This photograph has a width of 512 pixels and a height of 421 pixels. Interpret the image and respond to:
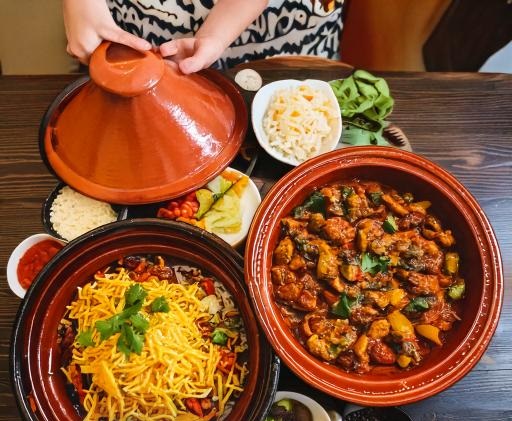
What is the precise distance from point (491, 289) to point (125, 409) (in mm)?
1289

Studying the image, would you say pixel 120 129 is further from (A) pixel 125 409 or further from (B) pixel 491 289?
(B) pixel 491 289

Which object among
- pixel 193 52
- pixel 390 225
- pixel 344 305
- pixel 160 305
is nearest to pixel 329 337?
pixel 344 305

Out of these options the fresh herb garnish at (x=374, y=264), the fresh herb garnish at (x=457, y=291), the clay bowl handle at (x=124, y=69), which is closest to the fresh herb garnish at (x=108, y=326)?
the clay bowl handle at (x=124, y=69)

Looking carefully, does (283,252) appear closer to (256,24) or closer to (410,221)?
(410,221)

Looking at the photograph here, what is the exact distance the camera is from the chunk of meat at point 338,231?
1862mm

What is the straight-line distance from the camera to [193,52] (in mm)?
2139

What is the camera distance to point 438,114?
→ 244 cm

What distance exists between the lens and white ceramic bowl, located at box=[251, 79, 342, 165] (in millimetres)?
2143

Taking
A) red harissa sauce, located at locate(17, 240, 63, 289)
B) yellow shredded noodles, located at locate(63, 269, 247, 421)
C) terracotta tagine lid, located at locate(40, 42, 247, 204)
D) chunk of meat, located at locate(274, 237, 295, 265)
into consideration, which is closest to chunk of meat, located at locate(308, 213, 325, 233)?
chunk of meat, located at locate(274, 237, 295, 265)

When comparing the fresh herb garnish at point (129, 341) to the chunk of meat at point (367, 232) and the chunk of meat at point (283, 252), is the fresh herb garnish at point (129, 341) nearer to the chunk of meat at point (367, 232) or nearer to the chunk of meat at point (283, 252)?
the chunk of meat at point (283, 252)

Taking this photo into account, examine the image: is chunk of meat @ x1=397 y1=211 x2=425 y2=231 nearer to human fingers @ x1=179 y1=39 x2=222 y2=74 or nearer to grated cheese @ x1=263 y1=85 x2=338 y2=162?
grated cheese @ x1=263 y1=85 x2=338 y2=162

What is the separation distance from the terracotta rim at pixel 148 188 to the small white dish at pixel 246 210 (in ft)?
0.38

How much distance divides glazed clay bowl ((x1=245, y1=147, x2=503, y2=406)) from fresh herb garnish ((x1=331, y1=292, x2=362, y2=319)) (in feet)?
0.60

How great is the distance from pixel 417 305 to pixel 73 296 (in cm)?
123
